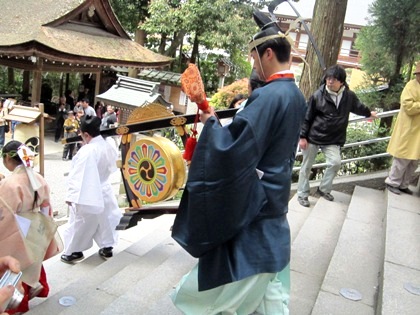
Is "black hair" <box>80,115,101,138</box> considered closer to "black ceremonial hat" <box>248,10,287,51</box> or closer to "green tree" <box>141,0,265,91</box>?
"black ceremonial hat" <box>248,10,287,51</box>

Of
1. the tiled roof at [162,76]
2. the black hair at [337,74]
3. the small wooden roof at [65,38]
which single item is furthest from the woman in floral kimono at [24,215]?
the tiled roof at [162,76]

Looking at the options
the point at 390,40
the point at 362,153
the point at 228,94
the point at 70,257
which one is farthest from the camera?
the point at 228,94

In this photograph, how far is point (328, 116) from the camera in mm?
4723

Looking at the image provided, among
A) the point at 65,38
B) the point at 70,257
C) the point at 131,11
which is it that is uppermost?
the point at 131,11

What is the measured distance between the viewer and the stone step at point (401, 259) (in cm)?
258

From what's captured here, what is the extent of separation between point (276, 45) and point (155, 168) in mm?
1161

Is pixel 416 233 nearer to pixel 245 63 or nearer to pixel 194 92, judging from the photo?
pixel 194 92

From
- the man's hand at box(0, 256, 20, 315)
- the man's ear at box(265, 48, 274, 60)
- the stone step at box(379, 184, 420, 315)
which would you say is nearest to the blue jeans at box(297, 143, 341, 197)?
the stone step at box(379, 184, 420, 315)

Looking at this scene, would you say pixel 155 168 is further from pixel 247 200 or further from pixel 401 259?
pixel 401 259

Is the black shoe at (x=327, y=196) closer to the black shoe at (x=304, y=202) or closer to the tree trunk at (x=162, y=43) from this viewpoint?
the black shoe at (x=304, y=202)

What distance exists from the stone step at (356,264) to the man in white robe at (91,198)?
238 centimetres

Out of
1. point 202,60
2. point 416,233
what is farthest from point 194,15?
point 416,233

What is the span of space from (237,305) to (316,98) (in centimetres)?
329

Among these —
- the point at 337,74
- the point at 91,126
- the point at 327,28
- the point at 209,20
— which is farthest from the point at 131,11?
the point at 91,126
